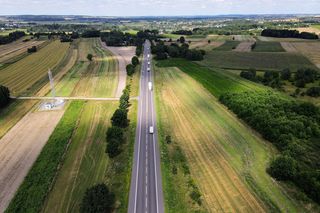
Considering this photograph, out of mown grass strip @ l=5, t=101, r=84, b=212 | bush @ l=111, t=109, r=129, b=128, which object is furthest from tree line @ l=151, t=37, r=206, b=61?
mown grass strip @ l=5, t=101, r=84, b=212

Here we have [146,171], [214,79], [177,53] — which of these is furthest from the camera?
[177,53]

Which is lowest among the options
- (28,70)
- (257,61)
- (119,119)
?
(28,70)

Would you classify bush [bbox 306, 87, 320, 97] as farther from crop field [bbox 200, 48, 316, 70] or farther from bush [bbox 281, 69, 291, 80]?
crop field [bbox 200, 48, 316, 70]

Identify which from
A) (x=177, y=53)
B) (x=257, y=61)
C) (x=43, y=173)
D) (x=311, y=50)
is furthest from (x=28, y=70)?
(x=311, y=50)

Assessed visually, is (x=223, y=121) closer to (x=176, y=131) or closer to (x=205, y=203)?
(x=176, y=131)

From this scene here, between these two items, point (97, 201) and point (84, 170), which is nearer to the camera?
point (97, 201)

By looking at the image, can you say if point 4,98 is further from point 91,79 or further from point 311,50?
point 311,50

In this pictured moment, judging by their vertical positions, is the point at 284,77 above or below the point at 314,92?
above
